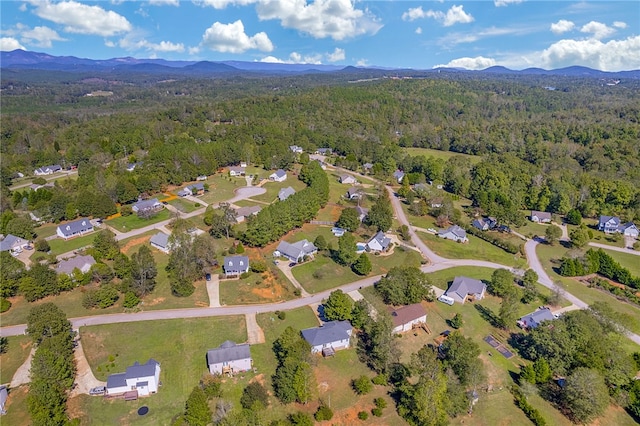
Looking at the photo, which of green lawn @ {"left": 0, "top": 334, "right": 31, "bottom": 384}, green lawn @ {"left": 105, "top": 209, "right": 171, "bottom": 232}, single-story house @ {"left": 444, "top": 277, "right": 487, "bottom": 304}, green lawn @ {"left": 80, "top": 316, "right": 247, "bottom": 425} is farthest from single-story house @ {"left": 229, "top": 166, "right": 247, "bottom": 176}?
single-story house @ {"left": 444, "top": 277, "right": 487, "bottom": 304}

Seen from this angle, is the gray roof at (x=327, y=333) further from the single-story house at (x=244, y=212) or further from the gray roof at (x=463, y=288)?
the single-story house at (x=244, y=212)

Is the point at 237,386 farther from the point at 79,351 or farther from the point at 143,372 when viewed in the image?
the point at 79,351

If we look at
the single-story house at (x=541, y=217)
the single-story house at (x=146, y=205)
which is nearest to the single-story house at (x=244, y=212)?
the single-story house at (x=146, y=205)

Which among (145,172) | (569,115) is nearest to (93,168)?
(145,172)

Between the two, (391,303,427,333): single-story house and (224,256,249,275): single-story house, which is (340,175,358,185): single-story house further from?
(391,303,427,333): single-story house

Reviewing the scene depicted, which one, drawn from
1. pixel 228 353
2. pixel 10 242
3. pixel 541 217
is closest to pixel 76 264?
pixel 10 242

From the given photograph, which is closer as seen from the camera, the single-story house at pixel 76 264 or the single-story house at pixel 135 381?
the single-story house at pixel 135 381
